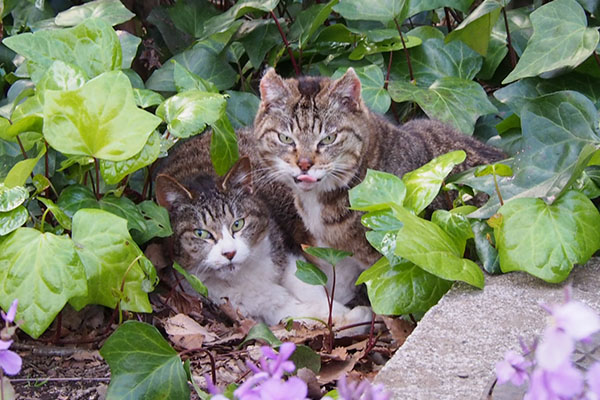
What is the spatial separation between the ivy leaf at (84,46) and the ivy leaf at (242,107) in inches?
33.2

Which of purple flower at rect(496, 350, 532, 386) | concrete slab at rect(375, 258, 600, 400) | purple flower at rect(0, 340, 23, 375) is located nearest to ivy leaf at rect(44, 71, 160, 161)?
concrete slab at rect(375, 258, 600, 400)

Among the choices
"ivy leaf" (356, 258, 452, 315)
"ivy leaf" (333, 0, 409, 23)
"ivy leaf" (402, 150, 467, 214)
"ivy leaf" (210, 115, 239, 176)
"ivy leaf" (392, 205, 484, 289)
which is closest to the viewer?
"ivy leaf" (392, 205, 484, 289)

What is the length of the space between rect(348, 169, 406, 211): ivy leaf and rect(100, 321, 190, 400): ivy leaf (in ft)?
2.50

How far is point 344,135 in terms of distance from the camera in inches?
118

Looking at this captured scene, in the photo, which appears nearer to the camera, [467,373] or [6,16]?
[467,373]

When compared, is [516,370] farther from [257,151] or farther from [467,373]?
[257,151]

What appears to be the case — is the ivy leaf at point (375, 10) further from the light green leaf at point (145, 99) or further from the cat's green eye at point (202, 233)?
the cat's green eye at point (202, 233)

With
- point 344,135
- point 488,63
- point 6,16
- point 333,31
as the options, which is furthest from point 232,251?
point 6,16

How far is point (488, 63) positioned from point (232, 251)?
162 centimetres

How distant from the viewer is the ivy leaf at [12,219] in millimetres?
2381

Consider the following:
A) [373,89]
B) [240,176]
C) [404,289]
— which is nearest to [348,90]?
[373,89]

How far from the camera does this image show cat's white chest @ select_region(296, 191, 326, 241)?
304cm

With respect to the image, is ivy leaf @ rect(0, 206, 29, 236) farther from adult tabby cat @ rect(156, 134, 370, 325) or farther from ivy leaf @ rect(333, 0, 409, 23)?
ivy leaf @ rect(333, 0, 409, 23)

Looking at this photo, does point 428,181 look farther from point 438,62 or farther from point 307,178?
point 438,62
